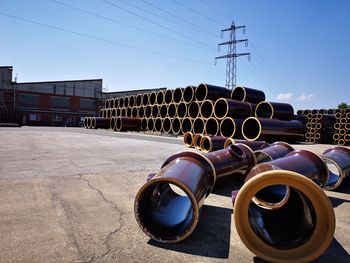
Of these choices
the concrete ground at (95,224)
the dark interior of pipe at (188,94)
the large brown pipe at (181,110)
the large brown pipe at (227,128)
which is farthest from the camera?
the large brown pipe at (181,110)

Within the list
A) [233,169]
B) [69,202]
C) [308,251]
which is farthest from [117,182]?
[308,251]

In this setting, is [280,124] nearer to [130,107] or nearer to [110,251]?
[110,251]

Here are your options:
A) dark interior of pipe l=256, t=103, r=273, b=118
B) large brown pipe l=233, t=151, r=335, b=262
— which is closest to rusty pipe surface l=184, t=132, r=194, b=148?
dark interior of pipe l=256, t=103, r=273, b=118

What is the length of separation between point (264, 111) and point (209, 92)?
→ 2.91 meters

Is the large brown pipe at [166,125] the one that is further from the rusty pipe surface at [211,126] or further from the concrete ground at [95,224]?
the concrete ground at [95,224]

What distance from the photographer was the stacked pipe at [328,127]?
733 inches

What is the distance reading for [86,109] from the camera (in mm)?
45188

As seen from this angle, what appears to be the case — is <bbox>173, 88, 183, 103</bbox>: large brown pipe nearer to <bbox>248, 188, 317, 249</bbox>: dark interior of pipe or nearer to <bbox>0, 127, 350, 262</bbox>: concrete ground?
<bbox>0, 127, 350, 262</bbox>: concrete ground

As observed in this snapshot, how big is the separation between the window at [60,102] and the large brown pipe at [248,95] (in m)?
33.5

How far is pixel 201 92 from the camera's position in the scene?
1580cm

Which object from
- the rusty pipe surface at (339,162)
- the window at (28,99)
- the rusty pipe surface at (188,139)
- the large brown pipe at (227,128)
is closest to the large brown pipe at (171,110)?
the large brown pipe at (227,128)

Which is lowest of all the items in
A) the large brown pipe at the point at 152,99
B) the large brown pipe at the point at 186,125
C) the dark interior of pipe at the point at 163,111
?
the large brown pipe at the point at 186,125

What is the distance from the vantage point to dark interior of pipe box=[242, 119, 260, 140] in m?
12.8

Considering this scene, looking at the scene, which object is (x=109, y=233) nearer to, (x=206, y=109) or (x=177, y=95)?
(x=206, y=109)
